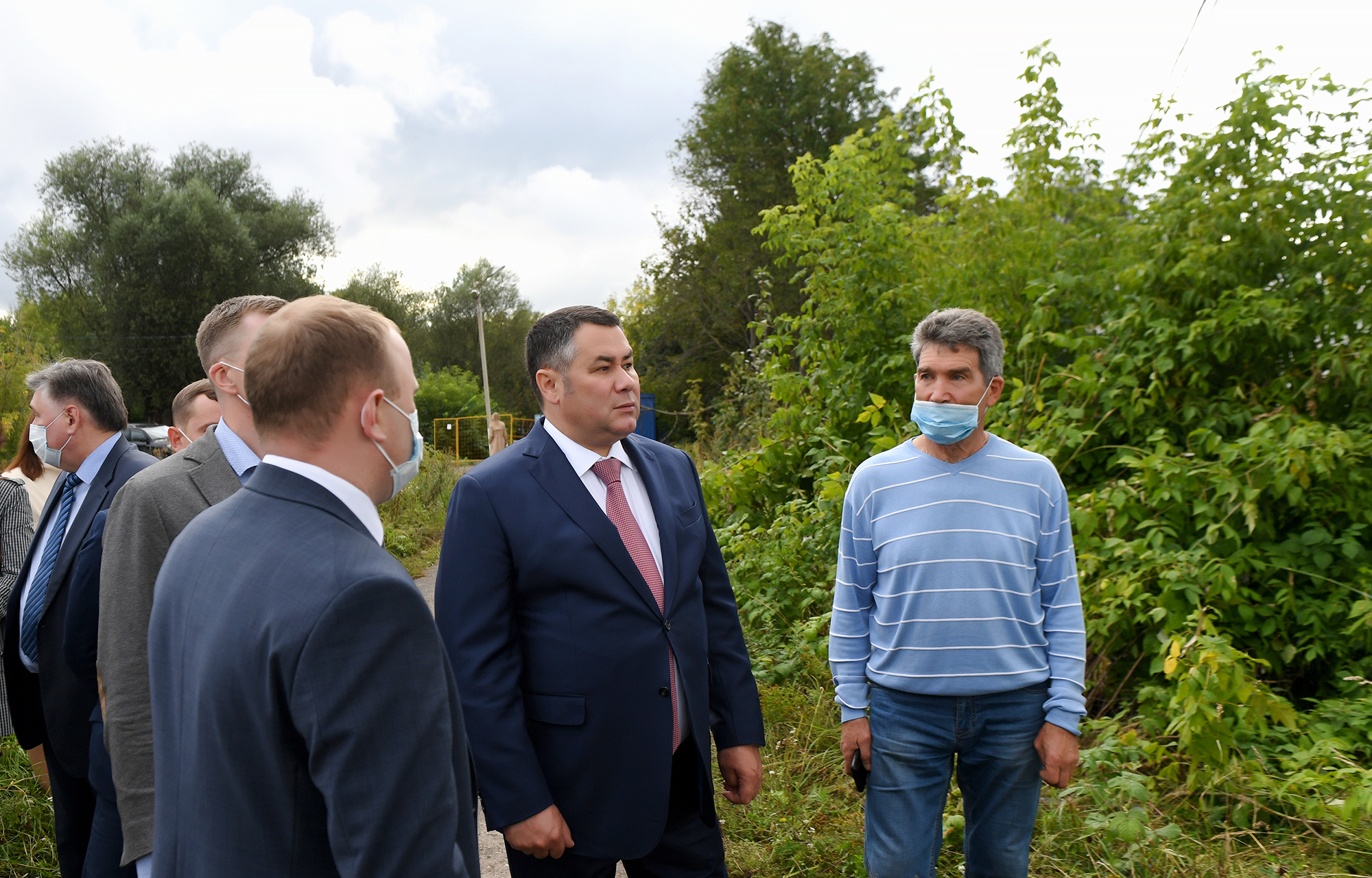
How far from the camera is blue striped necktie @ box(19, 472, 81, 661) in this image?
275cm

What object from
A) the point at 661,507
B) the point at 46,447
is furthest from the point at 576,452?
the point at 46,447

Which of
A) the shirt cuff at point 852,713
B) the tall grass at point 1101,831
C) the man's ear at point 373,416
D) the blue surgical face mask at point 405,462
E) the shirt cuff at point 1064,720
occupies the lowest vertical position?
the tall grass at point 1101,831

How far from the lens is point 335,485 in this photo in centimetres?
124

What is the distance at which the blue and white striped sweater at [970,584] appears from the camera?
2.27 meters

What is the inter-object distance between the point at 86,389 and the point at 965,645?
303 cm

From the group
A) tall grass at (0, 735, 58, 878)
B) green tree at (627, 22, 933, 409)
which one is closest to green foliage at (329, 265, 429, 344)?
green tree at (627, 22, 933, 409)

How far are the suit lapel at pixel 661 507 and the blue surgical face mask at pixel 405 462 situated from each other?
0.90m

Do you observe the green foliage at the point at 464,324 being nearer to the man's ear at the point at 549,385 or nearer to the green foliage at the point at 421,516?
the green foliage at the point at 421,516

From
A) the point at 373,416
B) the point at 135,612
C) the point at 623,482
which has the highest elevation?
the point at 373,416

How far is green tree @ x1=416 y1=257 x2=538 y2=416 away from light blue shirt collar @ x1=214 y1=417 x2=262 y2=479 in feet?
127

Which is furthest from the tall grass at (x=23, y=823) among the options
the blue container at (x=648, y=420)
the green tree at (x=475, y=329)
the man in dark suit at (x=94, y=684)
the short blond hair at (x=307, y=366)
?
the green tree at (x=475, y=329)

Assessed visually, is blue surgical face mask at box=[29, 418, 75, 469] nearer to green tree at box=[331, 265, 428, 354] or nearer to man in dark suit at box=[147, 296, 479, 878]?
man in dark suit at box=[147, 296, 479, 878]

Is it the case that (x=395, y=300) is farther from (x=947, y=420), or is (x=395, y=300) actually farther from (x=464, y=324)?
(x=947, y=420)

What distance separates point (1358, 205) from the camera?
152 inches
